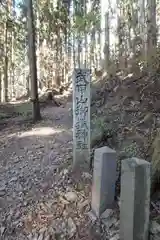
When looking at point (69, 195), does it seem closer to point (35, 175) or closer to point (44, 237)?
point (44, 237)

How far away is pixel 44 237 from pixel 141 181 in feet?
5.49

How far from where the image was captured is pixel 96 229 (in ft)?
15.8

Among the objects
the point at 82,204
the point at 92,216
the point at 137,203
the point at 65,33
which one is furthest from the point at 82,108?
the point at 65,33

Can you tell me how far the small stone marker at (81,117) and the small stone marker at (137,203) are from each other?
6.96 feet

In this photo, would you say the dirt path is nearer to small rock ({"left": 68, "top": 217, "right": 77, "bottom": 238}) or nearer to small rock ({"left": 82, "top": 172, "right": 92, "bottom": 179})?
small rock ({"left": 68, "top": 217, "right": 77, "bottom": 238})

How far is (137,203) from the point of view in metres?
4.26

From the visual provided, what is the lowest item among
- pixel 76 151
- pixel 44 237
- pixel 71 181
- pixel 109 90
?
pixel 44 237

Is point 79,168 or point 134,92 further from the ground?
point 134,92

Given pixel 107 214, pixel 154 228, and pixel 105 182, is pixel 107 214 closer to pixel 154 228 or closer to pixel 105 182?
pixel 105 182

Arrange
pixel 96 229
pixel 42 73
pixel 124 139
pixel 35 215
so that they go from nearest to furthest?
pixel 96 229, pixel 35 215, pixel 124 139, pixel 42 73

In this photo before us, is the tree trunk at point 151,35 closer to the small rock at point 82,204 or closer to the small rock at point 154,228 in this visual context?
the small rock at point 82,204

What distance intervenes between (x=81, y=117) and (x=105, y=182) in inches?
68.3

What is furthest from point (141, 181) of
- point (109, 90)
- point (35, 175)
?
point (109, 90)

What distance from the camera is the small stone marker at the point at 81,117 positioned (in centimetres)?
636
